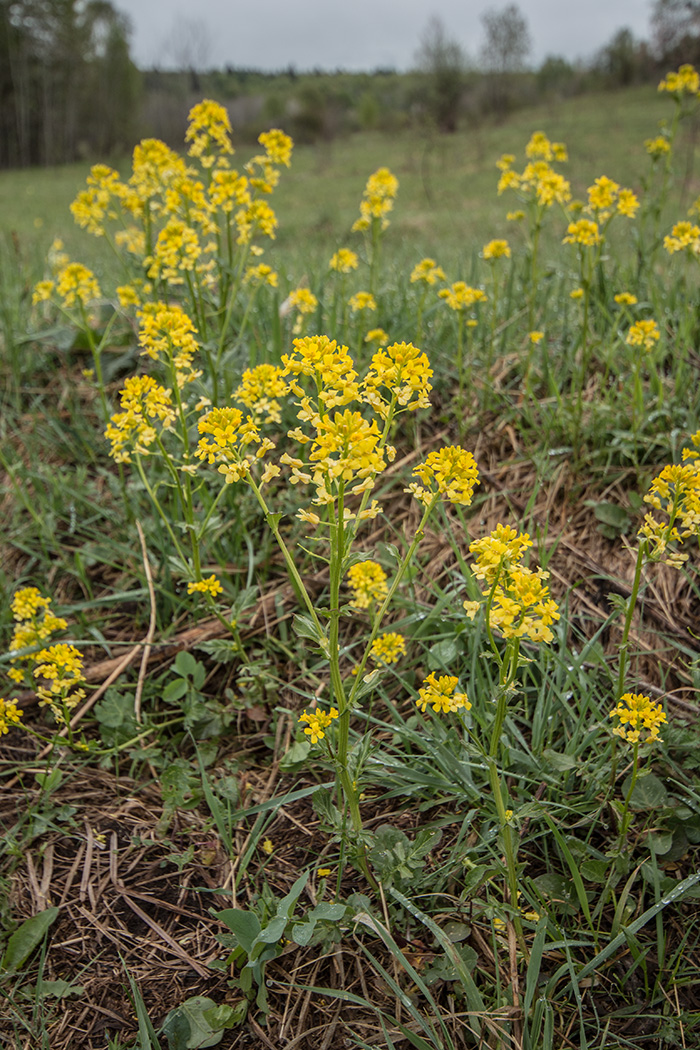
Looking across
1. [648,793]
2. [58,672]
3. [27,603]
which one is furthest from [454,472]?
[27,603]

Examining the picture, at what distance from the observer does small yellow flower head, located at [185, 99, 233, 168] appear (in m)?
2.48

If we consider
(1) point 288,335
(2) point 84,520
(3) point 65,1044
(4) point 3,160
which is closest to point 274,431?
(1) point 288,335

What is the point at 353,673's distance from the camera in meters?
1.49

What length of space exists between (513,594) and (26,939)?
4.42 feet

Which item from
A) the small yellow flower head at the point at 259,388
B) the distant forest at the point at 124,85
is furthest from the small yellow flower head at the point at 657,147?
the distant forest at the point at 124,85

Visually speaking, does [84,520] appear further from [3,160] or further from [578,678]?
[3,160]

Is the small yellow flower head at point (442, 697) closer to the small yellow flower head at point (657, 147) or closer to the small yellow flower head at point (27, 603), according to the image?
the small yellow flower head at point (27, 603)

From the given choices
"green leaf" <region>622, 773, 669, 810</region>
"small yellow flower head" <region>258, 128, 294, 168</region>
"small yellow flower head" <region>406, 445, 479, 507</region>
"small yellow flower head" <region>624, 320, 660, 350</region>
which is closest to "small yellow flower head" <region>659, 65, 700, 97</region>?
"small yellow flower head" <region>624, 320, 660, 350</region>

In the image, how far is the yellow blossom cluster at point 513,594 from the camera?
1.19 meters

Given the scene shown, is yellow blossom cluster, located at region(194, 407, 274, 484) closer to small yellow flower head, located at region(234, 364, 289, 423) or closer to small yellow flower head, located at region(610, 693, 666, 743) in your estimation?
small yellow flower head, located at region(234, 364, 289, 423)

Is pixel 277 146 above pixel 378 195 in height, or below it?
above

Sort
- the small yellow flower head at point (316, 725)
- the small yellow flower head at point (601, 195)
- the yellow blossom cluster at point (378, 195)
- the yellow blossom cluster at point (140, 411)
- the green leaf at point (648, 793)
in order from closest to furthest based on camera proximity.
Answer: the small yellow flower head at point (316, 725) → the green leaf at point (648, 793) → the yellow blossom cluster at point (140, 411) → the small yellow flower head at point (601, 195) → the yellow blossom cluster at point (378, 195)

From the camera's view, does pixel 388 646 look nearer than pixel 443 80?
Yes

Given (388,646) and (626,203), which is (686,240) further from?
(388,646)
